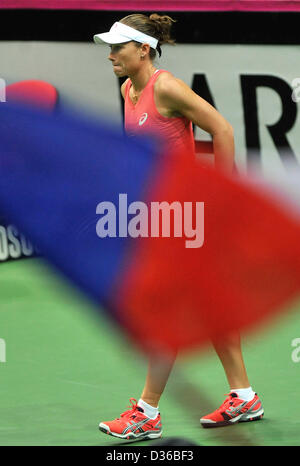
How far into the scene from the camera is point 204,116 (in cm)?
379

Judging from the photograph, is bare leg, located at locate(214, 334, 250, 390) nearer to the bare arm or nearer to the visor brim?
the bare arm

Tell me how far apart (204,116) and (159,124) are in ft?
0.63

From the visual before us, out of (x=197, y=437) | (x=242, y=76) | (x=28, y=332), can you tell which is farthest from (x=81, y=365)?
(x=242, y=76)

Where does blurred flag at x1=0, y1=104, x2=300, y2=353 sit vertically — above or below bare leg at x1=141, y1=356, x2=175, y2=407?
above

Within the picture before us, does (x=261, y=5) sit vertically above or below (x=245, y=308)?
above

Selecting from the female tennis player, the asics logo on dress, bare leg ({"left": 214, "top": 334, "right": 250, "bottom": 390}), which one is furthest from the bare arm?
bare leg ({"left": 214, "top": 334, "right": 250, "bottom": 390})

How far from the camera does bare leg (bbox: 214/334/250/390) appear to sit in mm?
3945

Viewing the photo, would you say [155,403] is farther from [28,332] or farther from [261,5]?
[261,5]

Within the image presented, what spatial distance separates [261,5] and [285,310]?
311cm

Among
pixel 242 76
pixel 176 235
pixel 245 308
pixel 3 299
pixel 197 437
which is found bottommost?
pixel 197 437

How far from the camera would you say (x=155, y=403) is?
385 centimetres

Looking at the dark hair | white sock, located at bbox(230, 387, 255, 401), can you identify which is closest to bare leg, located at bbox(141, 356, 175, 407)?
white sock, located at bbox(230, 387, 255, 401)

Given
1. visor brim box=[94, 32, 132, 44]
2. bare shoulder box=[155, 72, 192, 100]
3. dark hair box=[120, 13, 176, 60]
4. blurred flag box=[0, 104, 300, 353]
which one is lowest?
blurred flag box=[0, 104, 300, 353]

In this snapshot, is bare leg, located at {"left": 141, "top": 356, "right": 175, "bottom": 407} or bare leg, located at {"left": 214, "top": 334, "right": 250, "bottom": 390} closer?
bare leg, located at {"left": 141, "top": 356, "right": 175, "bottom": 407}
